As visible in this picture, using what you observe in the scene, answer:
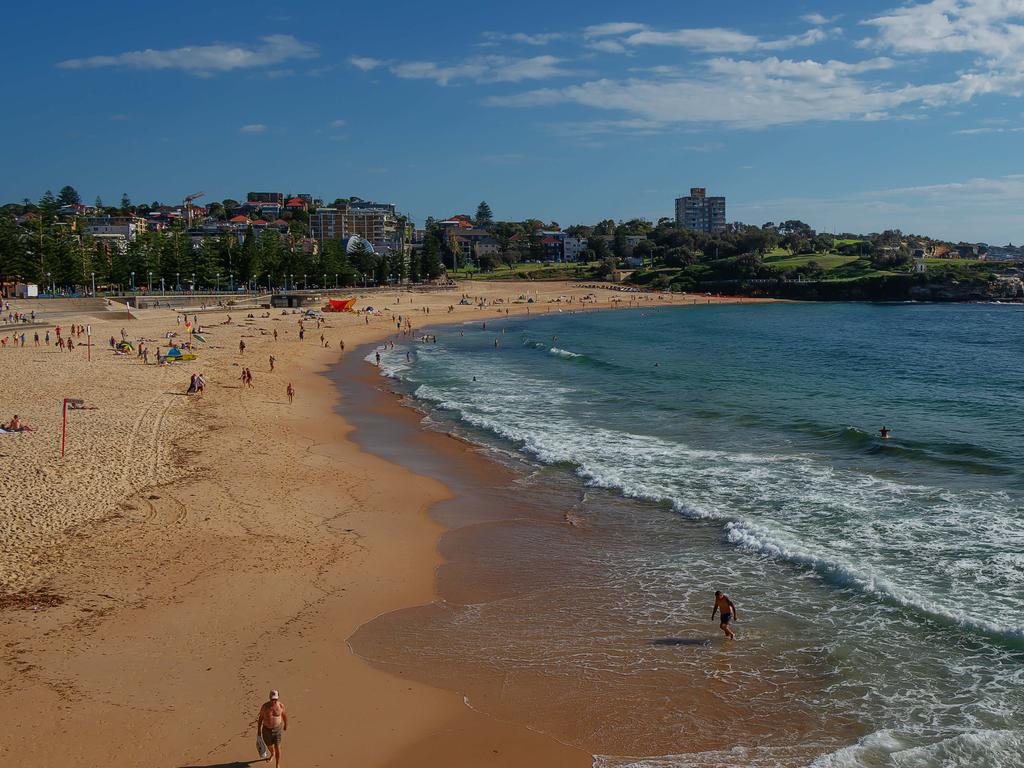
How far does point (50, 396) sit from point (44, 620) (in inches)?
692

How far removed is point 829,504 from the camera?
680 inches

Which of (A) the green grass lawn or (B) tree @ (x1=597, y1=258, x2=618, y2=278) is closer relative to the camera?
(A) the green grass lawn

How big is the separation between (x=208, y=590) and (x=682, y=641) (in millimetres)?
6957

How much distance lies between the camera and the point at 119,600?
39.0 ft

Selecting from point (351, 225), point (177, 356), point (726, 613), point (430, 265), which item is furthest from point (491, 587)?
point (351, 225)

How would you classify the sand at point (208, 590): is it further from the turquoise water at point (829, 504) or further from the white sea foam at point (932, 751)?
the turquoise water at point (829, 504)

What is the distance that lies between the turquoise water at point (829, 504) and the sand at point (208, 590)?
303 centimetres

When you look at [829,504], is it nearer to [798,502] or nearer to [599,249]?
[798,502]

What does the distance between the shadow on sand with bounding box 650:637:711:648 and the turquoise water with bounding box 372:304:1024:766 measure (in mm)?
622

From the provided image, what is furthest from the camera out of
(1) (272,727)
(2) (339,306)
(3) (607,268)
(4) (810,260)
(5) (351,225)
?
(5) (351,225)

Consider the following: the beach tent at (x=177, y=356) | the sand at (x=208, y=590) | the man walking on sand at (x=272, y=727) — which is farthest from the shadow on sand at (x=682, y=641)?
the beach tent at (x=177, y=356)

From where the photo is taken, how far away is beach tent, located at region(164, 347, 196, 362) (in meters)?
36.5

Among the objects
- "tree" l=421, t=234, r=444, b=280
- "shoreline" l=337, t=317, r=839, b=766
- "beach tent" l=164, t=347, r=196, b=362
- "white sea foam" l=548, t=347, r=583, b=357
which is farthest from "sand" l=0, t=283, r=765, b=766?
"tree" l=421, t=234, r=444, b=280

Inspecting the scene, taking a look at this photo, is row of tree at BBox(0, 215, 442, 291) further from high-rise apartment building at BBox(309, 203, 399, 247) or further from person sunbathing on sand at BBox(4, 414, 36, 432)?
high-rise apartment building at BBox(309, 203, 399, 247)
